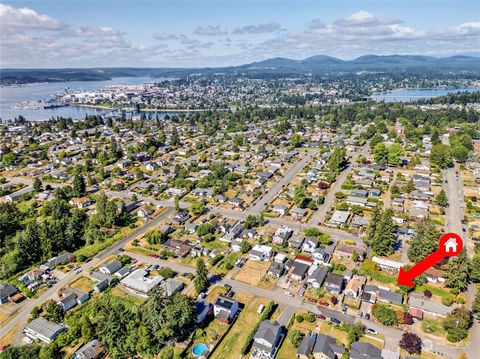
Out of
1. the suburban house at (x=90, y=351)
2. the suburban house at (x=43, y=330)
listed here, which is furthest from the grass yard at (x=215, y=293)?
the suburban house at (x=43, y=330)

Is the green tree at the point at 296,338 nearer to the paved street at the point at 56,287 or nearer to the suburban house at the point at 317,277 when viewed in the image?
the suburban house at the point at 317,277

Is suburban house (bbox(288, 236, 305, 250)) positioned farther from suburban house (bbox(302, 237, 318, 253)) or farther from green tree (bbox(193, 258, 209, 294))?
green tree (bbox(193, 258, 209, 294))

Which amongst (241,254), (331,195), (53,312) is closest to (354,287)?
(241,254)

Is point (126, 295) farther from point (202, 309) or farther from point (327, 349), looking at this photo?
point (327, 349)

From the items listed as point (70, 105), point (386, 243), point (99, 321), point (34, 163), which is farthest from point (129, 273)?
point (70, 105)

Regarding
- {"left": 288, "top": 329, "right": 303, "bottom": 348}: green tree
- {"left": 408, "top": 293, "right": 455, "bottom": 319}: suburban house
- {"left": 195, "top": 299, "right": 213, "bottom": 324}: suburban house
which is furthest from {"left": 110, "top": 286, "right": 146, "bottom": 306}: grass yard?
{"left": 408, "top": 293, "right": 455, "bottom": 319}: suburban house

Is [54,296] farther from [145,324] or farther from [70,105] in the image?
[70,105]
